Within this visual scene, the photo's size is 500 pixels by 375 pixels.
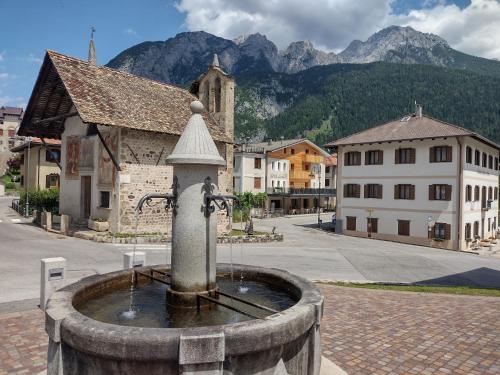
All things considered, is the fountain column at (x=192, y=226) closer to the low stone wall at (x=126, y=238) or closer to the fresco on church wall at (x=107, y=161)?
the low stone wall at (x=126, y=238)

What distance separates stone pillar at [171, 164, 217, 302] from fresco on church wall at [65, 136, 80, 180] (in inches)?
870

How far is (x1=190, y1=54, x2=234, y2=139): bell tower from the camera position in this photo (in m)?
29.1

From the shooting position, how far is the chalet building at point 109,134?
21.2 meters

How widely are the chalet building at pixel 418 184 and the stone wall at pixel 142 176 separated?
18.4 metres

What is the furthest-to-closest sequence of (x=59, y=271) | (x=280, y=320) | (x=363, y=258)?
(x=363, y=258)
(x=59, y=271)
(x=280, y=320)

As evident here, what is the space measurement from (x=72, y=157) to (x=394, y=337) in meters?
24.1

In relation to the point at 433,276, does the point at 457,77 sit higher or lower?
higher

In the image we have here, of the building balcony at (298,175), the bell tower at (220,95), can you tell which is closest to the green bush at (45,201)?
the bell tower at (220,95)

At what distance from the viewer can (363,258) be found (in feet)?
65.9

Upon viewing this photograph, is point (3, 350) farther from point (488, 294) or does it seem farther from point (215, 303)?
point (488, 294)

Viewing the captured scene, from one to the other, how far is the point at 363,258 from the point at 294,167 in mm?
38794

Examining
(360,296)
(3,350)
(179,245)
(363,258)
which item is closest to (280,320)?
(179,245)

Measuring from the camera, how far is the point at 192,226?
542cm

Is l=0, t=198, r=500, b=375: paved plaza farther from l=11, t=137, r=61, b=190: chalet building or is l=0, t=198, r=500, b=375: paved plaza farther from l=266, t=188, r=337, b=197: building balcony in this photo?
l=266, t=188, r=337, b=197: building balcony
